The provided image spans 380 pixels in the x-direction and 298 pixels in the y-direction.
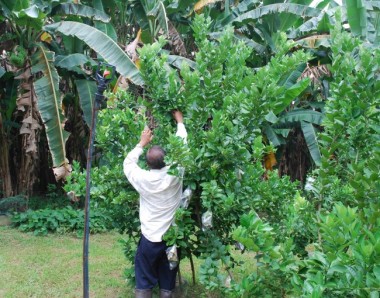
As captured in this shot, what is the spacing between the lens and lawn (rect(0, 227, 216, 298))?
5324 mm

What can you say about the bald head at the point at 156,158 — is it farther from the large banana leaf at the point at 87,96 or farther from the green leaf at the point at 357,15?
the green leaf at the point at 357,15

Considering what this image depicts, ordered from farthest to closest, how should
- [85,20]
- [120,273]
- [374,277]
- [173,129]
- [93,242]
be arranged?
[85,20], [93,242], [120,273], [173,129], [374,277]

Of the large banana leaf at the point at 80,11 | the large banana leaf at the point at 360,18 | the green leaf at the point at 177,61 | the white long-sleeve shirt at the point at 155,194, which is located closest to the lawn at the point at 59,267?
the white long-sleeve shirt at the point at 155,194

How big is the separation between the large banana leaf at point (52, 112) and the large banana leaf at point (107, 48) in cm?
71

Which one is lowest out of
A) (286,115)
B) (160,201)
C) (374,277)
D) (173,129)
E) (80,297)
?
(80,297)

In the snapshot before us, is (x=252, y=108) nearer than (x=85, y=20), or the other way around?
(x=252, y=108)

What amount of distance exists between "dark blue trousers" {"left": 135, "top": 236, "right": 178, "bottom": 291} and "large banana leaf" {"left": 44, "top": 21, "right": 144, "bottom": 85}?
3.76m

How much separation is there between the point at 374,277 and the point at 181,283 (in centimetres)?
329

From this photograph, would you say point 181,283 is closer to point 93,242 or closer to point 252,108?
point 252,108

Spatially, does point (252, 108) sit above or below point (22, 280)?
above

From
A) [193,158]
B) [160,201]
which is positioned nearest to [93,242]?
[160,201]

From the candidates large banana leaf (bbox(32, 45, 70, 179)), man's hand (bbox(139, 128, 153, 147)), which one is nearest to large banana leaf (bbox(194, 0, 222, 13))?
large banana leaf (bbox(32, 45, 70, 179))

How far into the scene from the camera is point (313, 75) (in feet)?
33.8

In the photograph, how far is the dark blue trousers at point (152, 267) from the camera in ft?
13.4
